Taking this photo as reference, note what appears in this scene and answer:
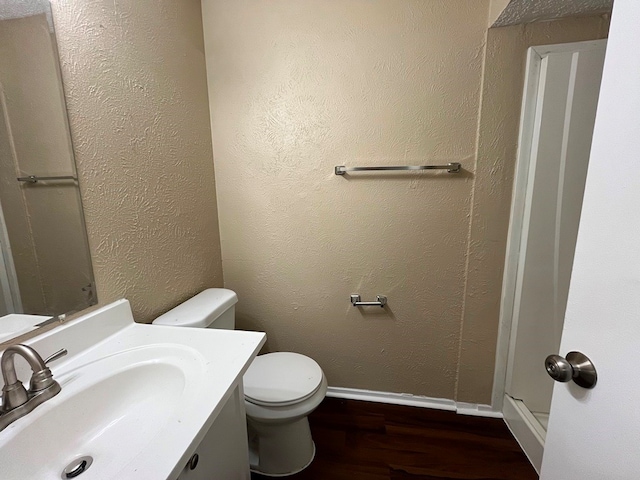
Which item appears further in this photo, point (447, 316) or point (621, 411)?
point (447, 316)

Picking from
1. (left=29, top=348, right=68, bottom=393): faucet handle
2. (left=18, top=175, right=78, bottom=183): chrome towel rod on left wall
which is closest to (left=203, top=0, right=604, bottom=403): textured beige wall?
(left=18, top=175, right=78, bottom=183): chrome towel rod on left wall

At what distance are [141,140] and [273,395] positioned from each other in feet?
3.76

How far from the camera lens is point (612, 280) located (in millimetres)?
472

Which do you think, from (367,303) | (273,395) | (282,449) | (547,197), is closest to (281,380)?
(273,395)

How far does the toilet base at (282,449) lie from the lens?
4.24 feet

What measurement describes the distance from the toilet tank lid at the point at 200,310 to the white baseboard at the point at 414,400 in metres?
0.91

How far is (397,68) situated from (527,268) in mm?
1130

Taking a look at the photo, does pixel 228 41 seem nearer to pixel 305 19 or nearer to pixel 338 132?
pixel 305 19

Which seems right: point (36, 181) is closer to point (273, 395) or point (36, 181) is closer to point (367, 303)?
point (273, 395)

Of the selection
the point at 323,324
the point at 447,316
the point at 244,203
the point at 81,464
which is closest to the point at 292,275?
the point at 323,324

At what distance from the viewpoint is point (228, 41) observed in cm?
146

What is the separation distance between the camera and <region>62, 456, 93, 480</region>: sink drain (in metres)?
0.61

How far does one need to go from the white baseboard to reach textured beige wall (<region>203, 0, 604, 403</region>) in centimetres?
5

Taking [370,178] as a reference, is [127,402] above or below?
below
